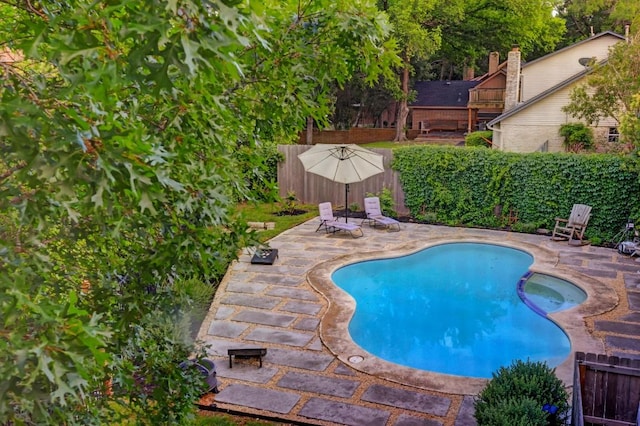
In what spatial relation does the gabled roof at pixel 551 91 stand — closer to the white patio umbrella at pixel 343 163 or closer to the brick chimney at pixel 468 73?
the white patio umbrella at pixel 343 163

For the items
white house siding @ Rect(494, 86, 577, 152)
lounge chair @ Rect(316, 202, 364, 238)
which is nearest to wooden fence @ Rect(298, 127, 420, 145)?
white house siding @ Rect(494, 86, 577, 152)

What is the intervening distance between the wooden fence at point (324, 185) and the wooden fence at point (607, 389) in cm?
1257

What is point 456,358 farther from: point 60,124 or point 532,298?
point 60,124

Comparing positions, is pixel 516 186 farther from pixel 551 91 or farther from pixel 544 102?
pixel 544 102

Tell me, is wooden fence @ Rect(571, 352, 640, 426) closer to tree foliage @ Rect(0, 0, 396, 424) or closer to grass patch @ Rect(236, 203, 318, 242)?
tree foliage @ Rect(0, 0, 396, 424)

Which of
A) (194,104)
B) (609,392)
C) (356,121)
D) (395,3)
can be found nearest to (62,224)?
(194,104)

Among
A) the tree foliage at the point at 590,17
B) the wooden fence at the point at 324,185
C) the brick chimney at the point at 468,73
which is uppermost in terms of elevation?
the tree foliage at the point at 590,17

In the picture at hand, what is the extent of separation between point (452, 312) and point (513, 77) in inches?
725

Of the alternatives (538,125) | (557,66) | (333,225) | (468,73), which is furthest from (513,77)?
(468,73)

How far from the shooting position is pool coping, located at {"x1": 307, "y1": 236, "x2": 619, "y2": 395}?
754 cm

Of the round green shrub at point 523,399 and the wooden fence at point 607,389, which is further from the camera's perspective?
the wooden fence at point 607,389

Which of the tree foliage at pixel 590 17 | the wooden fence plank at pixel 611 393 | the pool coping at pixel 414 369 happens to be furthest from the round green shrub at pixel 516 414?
the tree foliage at pixel 590 17

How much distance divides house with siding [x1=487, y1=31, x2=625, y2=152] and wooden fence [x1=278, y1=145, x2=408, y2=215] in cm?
763

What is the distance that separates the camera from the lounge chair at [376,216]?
16.1m
